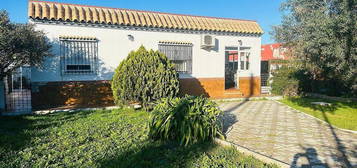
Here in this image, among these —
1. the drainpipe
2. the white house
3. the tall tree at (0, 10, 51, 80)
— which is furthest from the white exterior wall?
the tall tree at (0, 10, 51, 80)

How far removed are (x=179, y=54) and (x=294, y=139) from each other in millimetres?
7365

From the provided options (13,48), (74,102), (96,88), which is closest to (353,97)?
(96,88)

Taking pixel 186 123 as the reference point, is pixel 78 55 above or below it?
above

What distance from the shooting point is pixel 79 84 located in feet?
31.9

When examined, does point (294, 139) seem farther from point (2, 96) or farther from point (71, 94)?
point (2, 96)

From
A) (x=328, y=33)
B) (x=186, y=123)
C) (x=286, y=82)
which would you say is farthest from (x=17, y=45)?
(x=286, y=82)

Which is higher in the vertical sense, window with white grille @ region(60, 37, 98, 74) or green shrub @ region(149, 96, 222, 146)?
window with white grille @ region(60, 37, 98, 74)

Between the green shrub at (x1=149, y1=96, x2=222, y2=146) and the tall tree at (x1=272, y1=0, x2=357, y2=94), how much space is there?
3322 millimetres

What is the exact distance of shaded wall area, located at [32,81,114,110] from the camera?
9.11 meters

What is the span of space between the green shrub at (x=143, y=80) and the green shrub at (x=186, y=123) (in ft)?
8.10

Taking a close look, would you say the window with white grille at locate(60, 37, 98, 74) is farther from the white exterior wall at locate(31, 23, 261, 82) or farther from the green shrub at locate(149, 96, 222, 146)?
the green shrub at locate(149, 96, 222, 146)

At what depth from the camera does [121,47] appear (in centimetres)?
1046

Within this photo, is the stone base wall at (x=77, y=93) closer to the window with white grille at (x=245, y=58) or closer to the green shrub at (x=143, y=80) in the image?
the green shrub at (x=143, y=80)

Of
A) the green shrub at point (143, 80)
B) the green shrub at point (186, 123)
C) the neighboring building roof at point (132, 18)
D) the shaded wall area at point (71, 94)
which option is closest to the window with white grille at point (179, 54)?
the neighboring building roof at point (132, 18)
